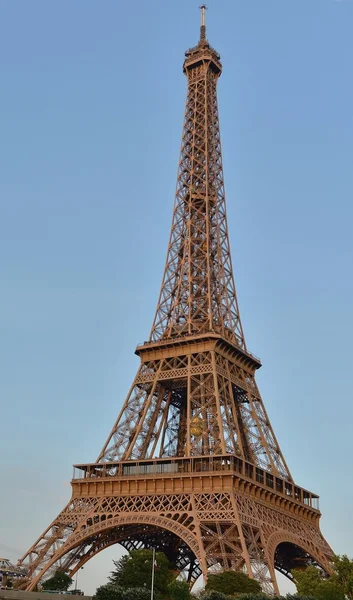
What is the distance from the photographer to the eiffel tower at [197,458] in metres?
50.9

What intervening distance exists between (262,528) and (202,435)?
27.1ft

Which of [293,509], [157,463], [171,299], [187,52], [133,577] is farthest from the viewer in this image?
[187,52]

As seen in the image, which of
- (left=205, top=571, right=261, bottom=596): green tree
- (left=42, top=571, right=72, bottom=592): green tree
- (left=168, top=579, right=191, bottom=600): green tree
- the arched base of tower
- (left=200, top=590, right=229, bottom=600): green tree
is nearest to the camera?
(left=200, top=590, right=229, bottom=600): green tree

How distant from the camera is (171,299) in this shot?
6712 cm

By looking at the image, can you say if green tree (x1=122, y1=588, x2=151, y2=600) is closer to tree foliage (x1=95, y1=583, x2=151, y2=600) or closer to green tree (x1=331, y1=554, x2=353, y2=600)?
tree foliage (x1=95, y1=583, x2=151, y2=600)

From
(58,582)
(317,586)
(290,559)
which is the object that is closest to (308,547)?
(290,559)

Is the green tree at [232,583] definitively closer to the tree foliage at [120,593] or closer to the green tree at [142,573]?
the tree foliage at [120,593]

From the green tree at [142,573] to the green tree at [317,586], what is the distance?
29.0ft

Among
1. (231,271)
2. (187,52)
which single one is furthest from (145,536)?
(187,52)

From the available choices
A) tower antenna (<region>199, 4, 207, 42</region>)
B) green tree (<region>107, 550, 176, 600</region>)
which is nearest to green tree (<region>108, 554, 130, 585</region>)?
green tree (<region>107, 550, 176, 600</region>)

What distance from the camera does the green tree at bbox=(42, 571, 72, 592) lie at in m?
50.5

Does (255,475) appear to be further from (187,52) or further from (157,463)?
(187,52)

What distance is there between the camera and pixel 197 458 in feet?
175

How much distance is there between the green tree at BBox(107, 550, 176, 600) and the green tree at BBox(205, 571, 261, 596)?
5006 millimetres
